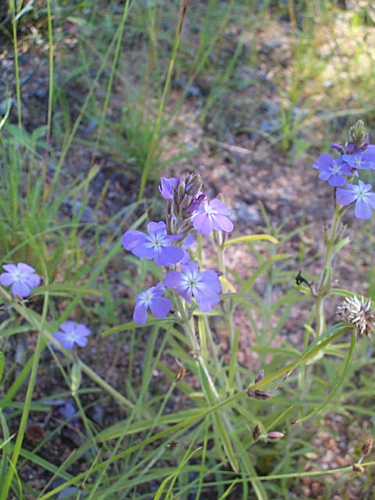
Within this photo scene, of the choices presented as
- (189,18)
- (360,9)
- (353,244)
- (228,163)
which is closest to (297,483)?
(353,244)

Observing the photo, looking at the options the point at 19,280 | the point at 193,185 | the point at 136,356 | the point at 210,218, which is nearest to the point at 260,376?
the point at 210,218

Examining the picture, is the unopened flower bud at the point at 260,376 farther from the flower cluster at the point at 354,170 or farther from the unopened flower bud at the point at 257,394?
the flower cluster at the point at 354,170

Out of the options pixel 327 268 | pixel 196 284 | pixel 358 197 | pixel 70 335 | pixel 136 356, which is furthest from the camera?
pixel 136 356

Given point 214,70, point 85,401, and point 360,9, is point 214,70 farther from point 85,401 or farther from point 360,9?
Answer: point 85,401

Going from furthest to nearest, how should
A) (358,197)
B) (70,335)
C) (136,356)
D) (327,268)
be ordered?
(136,356)
(70,335)
(327,268)
(358,197)

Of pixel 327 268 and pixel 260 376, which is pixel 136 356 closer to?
pixel 260 376
